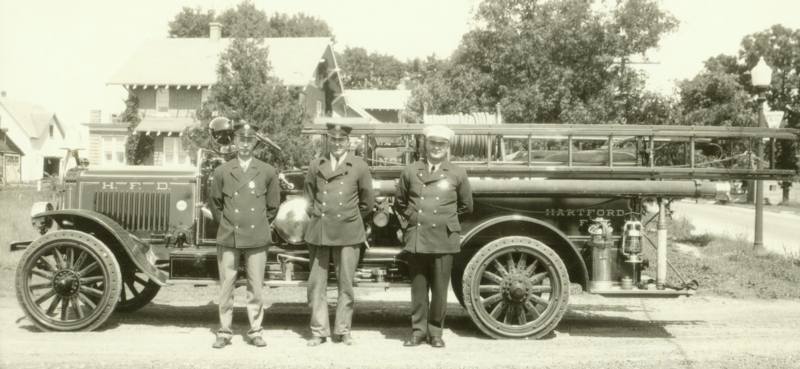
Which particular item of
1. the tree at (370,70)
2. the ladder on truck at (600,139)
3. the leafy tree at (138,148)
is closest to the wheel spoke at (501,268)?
the ladder on truck at (600,139)

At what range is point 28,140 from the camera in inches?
2402

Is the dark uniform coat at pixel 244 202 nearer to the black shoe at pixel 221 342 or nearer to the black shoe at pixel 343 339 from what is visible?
the black shoe at pixel 221 342

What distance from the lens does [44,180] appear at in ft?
26.0

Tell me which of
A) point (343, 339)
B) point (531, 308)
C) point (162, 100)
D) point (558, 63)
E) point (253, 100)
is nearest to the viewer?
point (343, 339)

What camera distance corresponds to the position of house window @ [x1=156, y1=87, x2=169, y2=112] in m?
35.9

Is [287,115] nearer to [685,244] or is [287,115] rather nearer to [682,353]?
[685,244]

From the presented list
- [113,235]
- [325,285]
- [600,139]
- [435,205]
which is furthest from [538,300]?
[113,235]

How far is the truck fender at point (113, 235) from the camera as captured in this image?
6.83 m

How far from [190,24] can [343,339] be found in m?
60.4

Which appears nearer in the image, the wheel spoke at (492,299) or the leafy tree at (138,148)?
the wheel spoke at (492,299)

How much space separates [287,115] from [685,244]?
1154cm

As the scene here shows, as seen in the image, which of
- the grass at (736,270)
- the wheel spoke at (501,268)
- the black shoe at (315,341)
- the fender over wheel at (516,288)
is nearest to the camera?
the black shoe at (315,341)

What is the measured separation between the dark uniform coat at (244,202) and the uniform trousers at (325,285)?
49 centimetres

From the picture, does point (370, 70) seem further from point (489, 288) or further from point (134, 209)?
point (489, 288)
